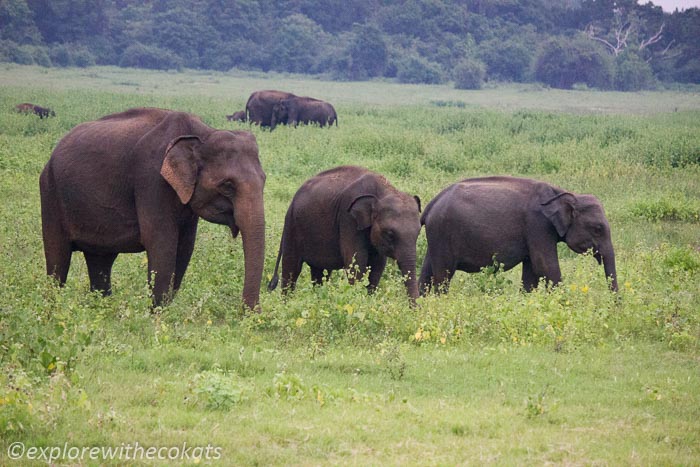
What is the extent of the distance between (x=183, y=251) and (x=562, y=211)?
4.08m

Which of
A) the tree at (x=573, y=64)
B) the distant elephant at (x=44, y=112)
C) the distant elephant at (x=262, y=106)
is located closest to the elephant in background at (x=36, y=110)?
the distant elephant at (x=44, y=112)

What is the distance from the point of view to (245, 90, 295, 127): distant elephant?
34.2 meters

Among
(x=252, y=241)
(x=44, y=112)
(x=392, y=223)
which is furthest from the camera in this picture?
(x=44, y=112)

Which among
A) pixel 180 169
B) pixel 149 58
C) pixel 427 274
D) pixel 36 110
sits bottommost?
pixel 149 58

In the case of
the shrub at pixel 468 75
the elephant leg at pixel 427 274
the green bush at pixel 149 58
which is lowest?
the green bush at pixel 149 58

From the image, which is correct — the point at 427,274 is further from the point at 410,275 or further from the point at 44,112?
the point at 44,112

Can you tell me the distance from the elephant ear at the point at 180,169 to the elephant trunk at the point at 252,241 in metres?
0.44

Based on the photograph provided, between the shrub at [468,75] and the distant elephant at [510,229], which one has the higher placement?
the distant elephant at [510,229]

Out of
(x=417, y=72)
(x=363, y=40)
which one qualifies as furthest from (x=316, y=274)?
(x=363, y=40)

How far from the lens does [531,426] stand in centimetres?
674

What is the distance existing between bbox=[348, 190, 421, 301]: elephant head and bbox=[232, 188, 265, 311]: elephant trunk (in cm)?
165

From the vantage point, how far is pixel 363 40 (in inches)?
2813

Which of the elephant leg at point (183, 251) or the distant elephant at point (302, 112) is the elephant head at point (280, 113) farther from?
the elephant leg at point (183, 251)

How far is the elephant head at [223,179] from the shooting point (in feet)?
30.9
